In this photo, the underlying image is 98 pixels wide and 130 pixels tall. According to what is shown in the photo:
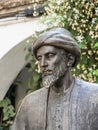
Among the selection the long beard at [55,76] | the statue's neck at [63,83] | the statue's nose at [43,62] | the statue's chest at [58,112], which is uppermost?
the statue's nose at [43,62]

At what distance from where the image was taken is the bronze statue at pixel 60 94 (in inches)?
139

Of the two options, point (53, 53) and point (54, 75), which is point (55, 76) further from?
point (53, 53)

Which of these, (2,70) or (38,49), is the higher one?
(38,49)

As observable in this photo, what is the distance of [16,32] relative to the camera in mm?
9180

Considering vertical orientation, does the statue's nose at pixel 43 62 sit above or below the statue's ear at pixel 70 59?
above

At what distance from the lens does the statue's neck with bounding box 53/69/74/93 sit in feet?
11.8

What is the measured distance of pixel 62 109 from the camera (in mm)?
3594

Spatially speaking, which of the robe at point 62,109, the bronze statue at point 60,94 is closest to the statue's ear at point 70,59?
the bronze statue at point 60,94

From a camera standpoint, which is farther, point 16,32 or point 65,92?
point 16,32

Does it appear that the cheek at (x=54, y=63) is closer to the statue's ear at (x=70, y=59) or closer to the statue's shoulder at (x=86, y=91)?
the statue's ear at (x=70, y=59)

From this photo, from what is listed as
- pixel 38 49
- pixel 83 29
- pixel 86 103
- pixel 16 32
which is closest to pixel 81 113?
pixel 86 103

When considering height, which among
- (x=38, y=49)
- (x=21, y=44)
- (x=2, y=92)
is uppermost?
(x=38, y=49)

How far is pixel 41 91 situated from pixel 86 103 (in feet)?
0.87

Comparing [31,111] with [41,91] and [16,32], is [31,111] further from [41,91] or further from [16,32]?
[16,32]
